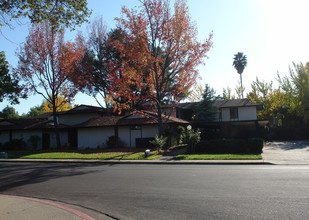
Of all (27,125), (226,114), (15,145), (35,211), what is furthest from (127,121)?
(35,211)

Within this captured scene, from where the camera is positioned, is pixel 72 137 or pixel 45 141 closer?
pixel 45 141

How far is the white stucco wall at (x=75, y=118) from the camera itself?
121ft

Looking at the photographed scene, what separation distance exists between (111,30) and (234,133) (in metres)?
24.8

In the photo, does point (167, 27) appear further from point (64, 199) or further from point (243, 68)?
point (243, 68)

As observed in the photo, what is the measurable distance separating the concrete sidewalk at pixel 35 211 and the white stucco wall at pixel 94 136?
75.4ft

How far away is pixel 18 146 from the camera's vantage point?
107ft

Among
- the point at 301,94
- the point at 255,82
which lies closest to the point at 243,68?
the point at 255,82

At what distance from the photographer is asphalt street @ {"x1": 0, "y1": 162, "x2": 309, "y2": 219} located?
6.06m

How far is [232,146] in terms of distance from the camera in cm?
2125

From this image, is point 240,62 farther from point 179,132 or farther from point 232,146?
point 232,146

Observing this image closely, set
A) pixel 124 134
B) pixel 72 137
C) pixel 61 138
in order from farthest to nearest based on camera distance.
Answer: pixel 72 137 < pixel 61 138 < pixel 124 134

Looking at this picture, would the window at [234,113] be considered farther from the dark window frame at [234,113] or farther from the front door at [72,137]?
the front door at [72,137]

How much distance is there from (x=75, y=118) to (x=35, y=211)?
32.3 m

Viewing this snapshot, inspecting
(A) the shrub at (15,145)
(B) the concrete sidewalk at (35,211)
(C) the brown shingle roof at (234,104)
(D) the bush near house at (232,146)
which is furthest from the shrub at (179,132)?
(B) the concrete sidewalk at (35,211)
